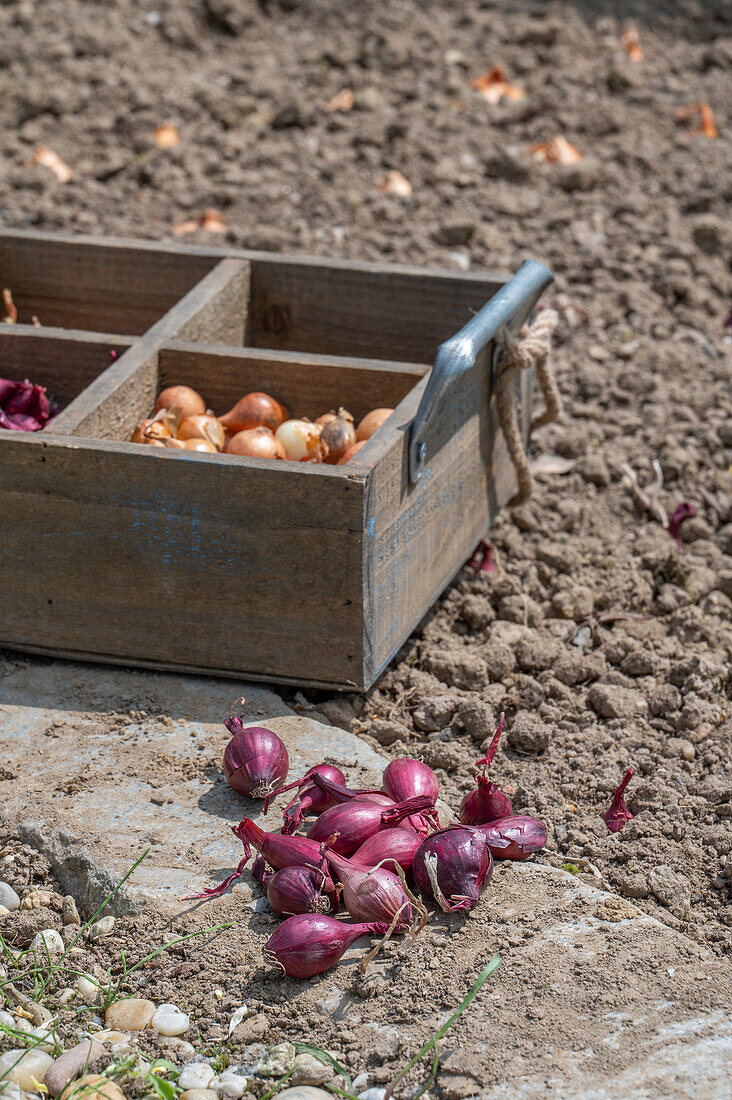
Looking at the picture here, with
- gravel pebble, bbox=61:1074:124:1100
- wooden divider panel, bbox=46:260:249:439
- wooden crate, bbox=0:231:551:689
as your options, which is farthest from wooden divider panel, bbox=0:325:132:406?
gravel pebble, bbox=61:1074:124:1100

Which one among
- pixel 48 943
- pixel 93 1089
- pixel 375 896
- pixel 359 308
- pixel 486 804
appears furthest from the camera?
pixel 359 308

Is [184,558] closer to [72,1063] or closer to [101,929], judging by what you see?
[101,929]

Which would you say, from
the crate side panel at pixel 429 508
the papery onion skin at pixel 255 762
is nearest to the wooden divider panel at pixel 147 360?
the crate side panel at pixel 429 508

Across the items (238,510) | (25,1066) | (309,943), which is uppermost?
(238,510)

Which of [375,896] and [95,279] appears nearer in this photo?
[375,896]

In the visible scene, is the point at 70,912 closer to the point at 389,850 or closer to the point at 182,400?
the point at 389,850

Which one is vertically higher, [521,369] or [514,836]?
[521,369]

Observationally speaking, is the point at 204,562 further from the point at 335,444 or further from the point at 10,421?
the point at 10,421

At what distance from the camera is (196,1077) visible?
6.21ft

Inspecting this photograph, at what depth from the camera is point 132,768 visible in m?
2.57

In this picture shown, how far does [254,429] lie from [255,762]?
3.18 ft

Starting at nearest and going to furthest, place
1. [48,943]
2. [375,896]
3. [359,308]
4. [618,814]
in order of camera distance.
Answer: [375,896] < [48,943] < [618,814] < [359,308]

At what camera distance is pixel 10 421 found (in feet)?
10.1

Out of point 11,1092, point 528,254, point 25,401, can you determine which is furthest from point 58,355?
point 528,254
